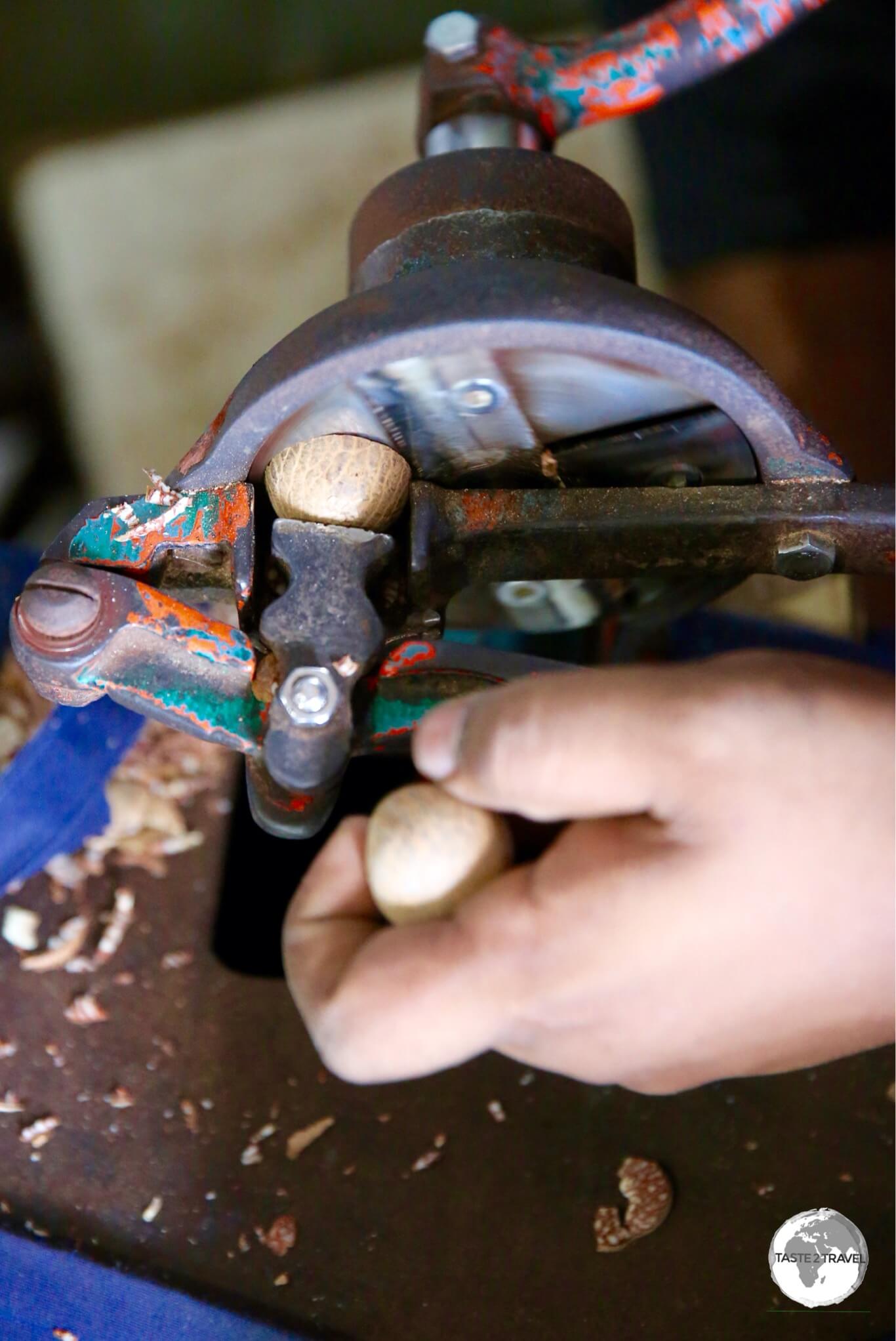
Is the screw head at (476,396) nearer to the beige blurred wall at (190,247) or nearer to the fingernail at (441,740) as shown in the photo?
the fingernail at (441,740)

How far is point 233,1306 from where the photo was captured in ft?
2.22

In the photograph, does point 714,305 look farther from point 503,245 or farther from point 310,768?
point 310,768

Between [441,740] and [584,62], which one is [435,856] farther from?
[584,62]

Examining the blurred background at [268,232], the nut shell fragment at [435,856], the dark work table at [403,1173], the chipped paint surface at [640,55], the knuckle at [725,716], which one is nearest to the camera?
the knuckle at [725,716]

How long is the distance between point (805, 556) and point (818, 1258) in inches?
15.5

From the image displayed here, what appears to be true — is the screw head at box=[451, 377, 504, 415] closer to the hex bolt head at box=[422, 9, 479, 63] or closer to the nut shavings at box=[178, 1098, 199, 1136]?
the hex bolt head at box=[422, 9, 479, 63]

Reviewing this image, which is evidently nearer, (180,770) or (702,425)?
(702,425)

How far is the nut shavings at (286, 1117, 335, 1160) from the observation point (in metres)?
0.73

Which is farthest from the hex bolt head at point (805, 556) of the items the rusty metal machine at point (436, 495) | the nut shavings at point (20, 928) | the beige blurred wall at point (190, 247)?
the beige blurred wall at point (190, 247)

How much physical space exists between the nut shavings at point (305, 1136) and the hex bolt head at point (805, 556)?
430 millimetres

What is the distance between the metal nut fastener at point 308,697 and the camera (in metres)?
0.57

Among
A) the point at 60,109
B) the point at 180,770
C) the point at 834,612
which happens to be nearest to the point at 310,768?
the point at 180,770

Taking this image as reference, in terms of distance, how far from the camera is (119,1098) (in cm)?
76

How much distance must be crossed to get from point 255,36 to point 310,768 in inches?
50.6
